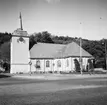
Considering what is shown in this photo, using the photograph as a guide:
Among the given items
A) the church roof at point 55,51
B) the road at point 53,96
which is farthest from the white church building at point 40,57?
the road at point 53,96

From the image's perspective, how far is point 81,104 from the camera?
25.6ft

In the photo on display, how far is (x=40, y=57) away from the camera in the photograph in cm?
4731

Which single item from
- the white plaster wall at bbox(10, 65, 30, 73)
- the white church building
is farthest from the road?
the white plaster wall at bbox(10, 65, 30, 73)

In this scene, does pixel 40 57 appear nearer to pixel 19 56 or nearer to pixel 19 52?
pixel 19 56

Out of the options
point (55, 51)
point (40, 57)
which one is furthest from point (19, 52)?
point (55, 51)

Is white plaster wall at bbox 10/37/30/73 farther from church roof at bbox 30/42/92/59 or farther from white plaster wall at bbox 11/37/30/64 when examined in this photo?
church roof at bbox 30/42/92/59

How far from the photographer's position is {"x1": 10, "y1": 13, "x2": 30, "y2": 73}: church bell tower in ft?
148

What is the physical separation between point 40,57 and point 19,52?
22.3 ft

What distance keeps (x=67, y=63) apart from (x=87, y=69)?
20.7 ft

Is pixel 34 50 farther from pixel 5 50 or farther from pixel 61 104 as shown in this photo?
pixel 61 104

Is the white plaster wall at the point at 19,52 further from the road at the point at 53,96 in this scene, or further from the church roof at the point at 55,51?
the road at the point at 53,96

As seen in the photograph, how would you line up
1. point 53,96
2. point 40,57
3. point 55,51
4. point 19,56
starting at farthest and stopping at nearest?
point 55,51
point 40,57
point 19,56
point 53,96

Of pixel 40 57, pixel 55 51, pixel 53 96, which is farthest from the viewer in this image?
pixel 55 51


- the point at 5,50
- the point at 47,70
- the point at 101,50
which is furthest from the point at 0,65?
the point at 101,50
